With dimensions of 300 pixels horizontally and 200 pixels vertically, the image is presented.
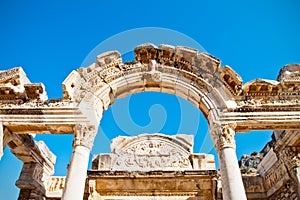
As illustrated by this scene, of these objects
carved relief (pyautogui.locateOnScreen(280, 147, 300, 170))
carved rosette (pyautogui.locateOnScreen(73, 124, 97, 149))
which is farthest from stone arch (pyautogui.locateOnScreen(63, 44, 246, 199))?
carved relief (pyautogui.locateOnScreen(280, 147, 300, 170))

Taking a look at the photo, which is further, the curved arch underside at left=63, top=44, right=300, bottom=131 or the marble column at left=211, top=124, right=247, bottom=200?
the curved arch underside at left=63, top=44, right=300, bottom=131

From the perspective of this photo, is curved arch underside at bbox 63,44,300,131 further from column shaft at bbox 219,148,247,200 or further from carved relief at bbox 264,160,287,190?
carved relief at bbox 264,160,287,190

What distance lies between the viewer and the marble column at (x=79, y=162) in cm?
572

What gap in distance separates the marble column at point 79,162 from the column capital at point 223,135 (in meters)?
3.24

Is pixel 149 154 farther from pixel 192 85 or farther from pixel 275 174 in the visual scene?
pixel 275 174

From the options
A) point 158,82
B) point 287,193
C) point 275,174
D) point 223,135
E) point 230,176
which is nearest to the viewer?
point 230,176

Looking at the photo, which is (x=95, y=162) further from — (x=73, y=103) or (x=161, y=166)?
(x=73, y=103)

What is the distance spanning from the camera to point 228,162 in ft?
19.9

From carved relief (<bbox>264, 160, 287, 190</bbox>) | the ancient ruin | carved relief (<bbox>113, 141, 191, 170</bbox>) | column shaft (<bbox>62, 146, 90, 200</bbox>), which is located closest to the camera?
column shaft (<bbox>62, 146, 90, 200</bbox>)

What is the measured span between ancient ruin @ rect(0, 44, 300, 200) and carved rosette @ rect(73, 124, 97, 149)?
1.0 inches

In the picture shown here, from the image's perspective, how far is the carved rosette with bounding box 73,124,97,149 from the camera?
6500 mm

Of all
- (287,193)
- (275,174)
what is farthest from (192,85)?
(287,193)

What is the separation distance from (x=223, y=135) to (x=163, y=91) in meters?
2.43

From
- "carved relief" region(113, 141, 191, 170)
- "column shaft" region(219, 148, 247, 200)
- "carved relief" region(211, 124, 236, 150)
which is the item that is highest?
"carved relief" region(113, 141, 191, 170)
